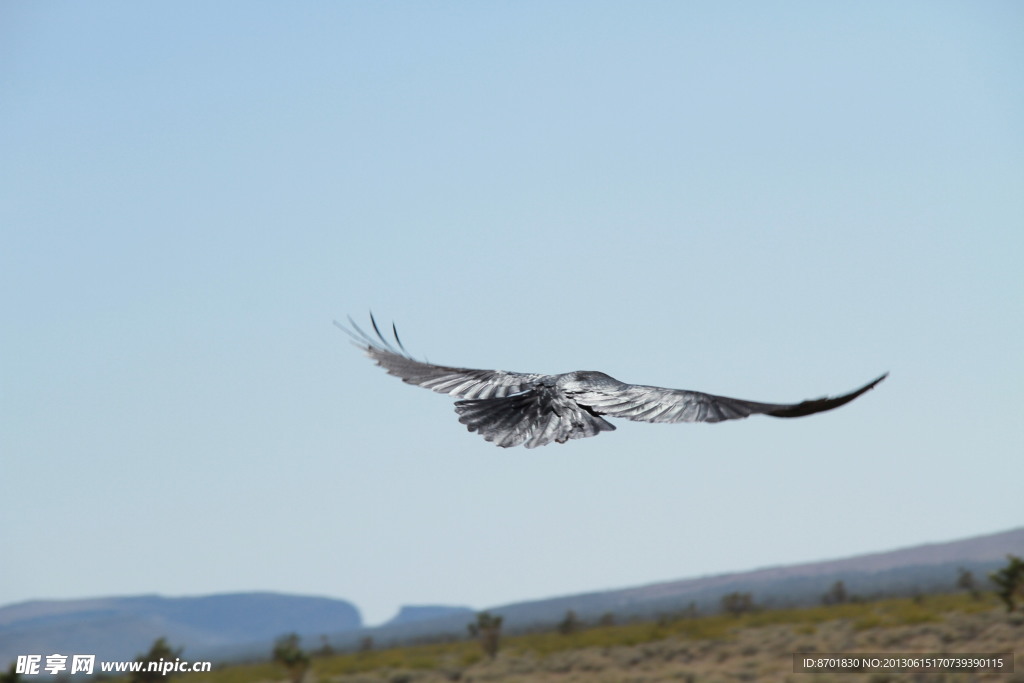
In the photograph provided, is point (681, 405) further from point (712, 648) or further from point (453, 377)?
point (712, 648)

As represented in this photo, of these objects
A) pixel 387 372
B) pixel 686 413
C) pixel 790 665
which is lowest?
pixel 790 665

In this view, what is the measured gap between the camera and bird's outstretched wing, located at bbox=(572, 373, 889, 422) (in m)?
8.16

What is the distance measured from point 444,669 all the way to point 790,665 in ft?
51.5

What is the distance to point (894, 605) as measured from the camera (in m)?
64.9

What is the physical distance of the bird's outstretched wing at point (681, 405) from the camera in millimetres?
8156

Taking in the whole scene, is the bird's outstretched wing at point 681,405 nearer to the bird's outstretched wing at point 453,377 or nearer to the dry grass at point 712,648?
the bird's outstretched wing at point 453,377

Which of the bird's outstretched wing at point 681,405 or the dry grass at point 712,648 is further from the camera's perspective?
the dry grass at point 712,648

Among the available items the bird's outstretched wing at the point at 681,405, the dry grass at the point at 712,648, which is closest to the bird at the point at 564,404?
the bird's outstretched wing at the point at 681,405

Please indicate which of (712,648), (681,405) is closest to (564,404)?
(681,405)

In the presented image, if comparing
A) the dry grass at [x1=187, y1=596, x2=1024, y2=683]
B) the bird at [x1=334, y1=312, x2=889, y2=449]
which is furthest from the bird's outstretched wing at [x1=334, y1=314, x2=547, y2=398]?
the dry grass at [x1=187, y1=596, x2=1024, y2=683]

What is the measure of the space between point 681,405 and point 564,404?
4.69ft

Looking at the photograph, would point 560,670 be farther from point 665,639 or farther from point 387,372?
point 387,372

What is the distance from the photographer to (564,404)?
A: 34.5ft

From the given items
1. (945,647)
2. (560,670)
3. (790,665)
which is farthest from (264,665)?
(945,647)
